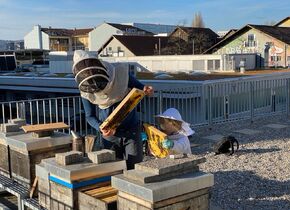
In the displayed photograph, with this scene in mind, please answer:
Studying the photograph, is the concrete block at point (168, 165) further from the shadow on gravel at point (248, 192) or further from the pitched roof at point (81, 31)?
the pitched roof at point (81, 31)

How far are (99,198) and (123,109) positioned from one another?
42.5 inches

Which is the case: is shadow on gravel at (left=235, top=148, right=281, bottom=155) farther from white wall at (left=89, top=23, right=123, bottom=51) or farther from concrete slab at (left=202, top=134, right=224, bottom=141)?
white wall at (left=89, top=23, right=123, bottom=51)

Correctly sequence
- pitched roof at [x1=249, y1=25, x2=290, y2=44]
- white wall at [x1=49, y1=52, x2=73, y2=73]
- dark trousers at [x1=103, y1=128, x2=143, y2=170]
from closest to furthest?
dark trousers at [x1=103, y1=128, x2=143, y2=170] → white wall at [x1=49, y1=52, x2=73, y2=73] → pitched roof at [x1=249, y1=25, x2=290, y2=44]

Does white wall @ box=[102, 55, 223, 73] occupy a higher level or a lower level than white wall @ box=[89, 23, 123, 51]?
lower

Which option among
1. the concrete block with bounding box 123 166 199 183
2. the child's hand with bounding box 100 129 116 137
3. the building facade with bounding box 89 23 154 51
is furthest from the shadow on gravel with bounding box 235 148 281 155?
the building facade with bounding box 89 23 154 51

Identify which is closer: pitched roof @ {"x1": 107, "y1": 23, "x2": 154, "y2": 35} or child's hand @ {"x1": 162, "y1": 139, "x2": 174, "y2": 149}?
child's hand @ {"x1": 162, "y1": 139, "x2": 174, "y2": 149}

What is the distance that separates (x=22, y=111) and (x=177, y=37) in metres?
56.3

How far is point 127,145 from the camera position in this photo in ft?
14.8

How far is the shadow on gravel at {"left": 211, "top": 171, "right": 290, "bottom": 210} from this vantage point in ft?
17.4

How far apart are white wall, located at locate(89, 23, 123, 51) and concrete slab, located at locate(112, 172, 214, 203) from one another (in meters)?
77.6

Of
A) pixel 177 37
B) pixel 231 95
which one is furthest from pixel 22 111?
pixel 177 37

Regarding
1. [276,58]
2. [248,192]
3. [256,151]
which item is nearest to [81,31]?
[276,58]

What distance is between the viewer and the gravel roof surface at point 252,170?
547cm

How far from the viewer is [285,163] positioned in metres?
7.30
